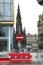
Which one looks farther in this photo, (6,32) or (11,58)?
(6,32)

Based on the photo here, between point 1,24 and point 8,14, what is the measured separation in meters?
2.26

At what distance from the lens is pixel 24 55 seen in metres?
22.2

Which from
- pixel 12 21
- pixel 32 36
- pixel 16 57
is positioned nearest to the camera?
pixel 16 57

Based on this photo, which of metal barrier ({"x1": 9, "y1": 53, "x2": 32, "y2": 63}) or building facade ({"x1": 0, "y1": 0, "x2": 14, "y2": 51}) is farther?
building facade ({"x1": 0, "y1": 0, "x2": 14, "y2": 51})

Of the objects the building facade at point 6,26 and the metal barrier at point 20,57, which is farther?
the building facade at point 6,26

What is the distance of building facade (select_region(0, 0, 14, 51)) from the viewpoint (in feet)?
142

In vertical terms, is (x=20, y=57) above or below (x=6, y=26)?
below

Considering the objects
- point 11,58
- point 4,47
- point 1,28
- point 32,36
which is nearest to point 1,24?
point 1,28

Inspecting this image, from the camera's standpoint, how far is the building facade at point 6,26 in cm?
4338

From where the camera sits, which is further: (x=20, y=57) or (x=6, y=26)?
(x=6, y=26)

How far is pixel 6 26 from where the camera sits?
43.9 meters

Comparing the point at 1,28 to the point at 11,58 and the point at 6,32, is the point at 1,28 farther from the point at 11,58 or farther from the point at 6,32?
the point at 11,58

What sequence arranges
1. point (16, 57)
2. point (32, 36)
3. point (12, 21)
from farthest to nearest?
1. point (32, 36)
2. point (12, 21)
3. point (16, 57)

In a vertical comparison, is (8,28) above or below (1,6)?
below
